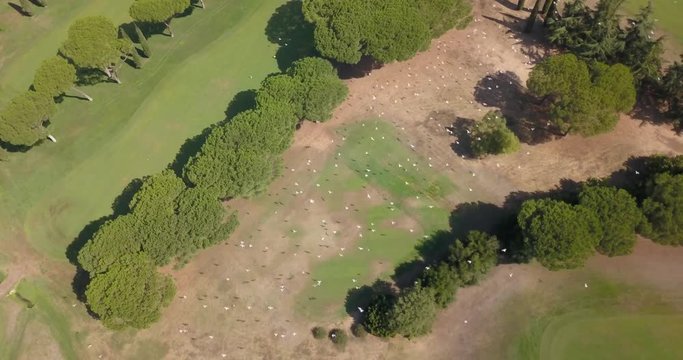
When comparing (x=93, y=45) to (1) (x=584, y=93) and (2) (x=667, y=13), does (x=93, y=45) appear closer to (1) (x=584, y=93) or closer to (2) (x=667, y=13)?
(1) (x=584, y=93)

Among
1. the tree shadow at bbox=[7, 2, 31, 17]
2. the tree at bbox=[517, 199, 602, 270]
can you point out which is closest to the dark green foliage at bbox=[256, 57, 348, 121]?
the tree at bbox=[517, 199, 602, 270]

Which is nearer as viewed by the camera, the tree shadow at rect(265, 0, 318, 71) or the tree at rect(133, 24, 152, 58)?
the tree at rect(133, 24, 152, 58)

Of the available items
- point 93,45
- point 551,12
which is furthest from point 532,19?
point 93,45

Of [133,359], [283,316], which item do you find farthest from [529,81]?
[133,359]

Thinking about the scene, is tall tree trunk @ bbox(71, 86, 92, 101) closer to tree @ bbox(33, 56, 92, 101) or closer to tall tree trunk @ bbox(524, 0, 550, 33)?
tree @ bbox(33, 56, 92, 101)

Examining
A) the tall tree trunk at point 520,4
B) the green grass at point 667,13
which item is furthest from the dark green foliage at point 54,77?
the green grass at point 667,13

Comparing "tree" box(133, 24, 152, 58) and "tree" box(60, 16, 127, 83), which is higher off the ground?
"tree" box(60, 16, 127, 83)
